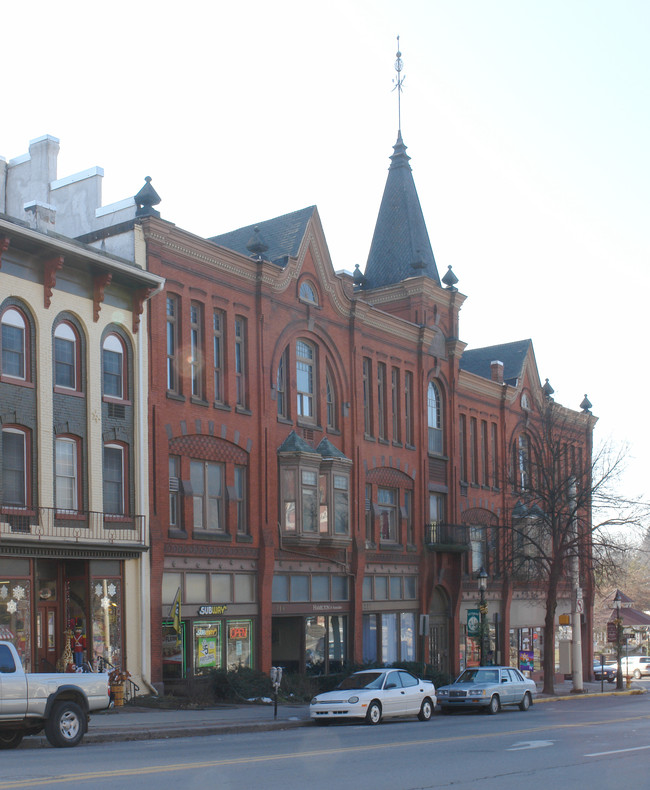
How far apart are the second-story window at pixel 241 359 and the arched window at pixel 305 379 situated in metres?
3.02

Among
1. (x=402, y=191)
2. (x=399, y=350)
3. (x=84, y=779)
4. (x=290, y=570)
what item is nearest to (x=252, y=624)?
(x=290, y=570)

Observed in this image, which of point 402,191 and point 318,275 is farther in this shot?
point 402,191

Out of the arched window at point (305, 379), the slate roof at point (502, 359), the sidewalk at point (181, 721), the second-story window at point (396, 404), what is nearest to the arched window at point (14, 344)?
the sidewalk at point (181, 721)

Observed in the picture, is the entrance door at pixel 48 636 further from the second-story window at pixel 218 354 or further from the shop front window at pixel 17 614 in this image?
the second-story window at pixel 218 354

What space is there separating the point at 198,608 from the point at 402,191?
24.3 metres

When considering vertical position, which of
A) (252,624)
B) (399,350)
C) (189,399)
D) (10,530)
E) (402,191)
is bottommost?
(252,624)

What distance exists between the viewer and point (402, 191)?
48062mm

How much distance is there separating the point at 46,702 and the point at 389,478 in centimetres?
2435

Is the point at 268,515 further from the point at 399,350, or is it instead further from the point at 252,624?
the point at 399,350

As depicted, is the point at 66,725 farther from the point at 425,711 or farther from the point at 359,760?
the point at 425,711

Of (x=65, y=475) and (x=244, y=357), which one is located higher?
(x=244, y=357)

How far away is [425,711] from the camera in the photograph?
27016 mm

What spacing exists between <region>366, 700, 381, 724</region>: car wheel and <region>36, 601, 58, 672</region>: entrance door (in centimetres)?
789

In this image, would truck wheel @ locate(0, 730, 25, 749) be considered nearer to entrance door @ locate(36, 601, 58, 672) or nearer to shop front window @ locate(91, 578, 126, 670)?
entrance door @ locate(36, 601, 58, 672)
